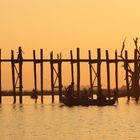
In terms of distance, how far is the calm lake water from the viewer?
51.1m

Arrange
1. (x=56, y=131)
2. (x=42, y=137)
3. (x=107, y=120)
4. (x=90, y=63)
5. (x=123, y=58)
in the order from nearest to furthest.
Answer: (x=42, y=137)
(x=56, y=131)
(x=107, y=120)
(x=90, y=63)
(x=123, y=58)

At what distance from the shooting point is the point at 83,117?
6644 cm

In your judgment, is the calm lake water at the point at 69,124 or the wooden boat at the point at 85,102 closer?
the calm lake water at the point at 69,124

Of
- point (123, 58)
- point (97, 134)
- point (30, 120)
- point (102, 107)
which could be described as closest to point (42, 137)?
point (97, 134)

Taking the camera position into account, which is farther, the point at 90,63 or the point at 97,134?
the point at 90,63

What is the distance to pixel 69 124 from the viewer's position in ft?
195

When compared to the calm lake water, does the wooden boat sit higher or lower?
higher

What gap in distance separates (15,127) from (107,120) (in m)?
8.69

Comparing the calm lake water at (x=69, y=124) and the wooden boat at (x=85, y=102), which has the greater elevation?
the wooden boat at (x=85, y=102)

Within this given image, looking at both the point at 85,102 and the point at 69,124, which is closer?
the point at 69,124

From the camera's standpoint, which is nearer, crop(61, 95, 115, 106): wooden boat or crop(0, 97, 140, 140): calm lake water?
crop(0, 97, 140, 140): calm lake water

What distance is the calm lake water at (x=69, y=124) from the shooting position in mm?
51062

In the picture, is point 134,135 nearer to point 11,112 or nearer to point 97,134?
point 97,134

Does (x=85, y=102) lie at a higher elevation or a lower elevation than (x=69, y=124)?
higher
